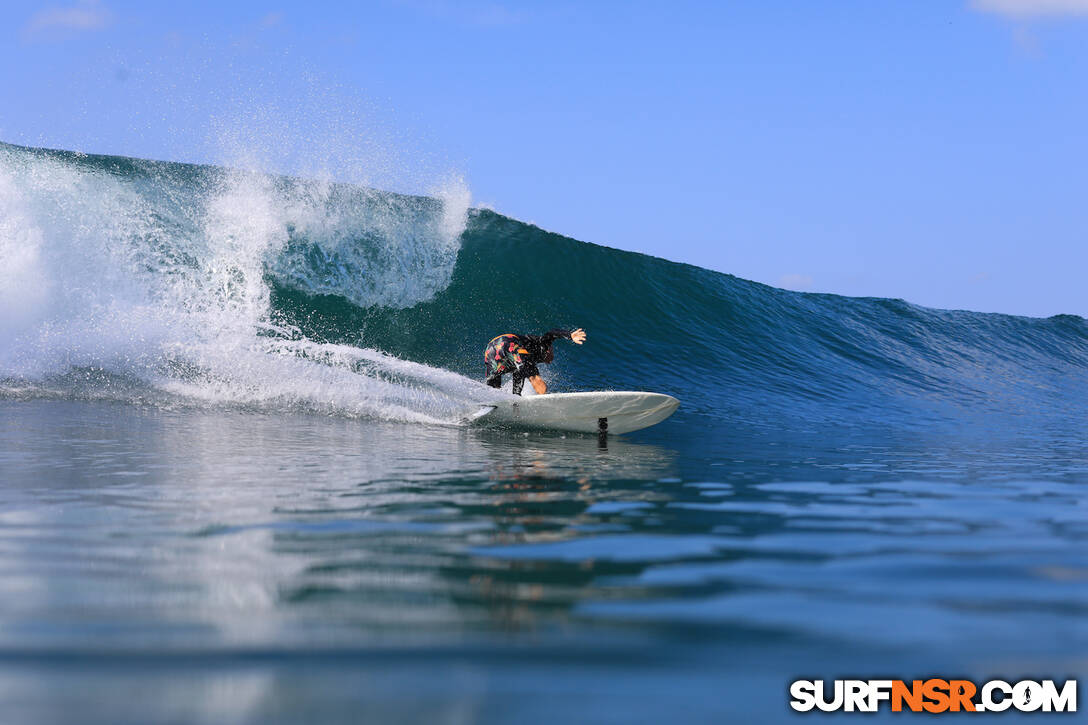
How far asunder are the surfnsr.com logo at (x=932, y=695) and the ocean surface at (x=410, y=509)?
0.20ft

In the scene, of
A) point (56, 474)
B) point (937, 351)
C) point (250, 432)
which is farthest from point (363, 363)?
point (937, 351)

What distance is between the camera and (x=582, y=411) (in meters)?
9.82

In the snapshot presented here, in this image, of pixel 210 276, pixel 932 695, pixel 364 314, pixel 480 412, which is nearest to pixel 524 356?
pixel 480 412

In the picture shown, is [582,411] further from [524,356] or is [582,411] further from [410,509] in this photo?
[410,509]

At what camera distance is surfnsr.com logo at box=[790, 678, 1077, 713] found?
206 cm

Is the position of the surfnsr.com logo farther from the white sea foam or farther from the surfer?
the white sea foam

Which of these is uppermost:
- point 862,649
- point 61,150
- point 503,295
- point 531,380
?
point 61,150

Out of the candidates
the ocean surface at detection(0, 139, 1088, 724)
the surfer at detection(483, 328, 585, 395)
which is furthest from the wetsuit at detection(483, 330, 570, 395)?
the ocean surface at detection(0, 139, 1088, 724)

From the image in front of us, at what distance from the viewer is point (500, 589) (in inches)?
118

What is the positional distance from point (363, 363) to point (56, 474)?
7742 mm

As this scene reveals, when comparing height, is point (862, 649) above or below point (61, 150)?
below

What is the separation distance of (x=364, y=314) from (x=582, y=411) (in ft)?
25.3

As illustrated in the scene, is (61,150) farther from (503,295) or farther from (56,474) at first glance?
(56,474)

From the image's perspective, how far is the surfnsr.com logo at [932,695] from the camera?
2.06 metres
